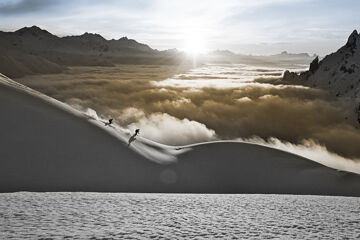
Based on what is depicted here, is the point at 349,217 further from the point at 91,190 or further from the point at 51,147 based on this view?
the point at 51,147

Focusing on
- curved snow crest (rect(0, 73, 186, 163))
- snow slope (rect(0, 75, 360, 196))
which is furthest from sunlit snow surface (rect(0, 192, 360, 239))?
curved snow crest (rect(0, 73, 186, 163))

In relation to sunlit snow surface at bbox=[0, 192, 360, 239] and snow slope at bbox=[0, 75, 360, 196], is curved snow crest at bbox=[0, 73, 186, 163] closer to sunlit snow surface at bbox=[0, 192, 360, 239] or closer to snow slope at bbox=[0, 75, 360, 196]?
snow slope at bbox=[0, 75, 360, 196]

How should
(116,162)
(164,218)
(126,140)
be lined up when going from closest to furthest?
(164,218) < (116,162) < (126,140)

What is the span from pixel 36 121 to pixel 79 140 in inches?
234

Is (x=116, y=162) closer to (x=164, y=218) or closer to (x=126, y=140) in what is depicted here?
(x=126, y=140)

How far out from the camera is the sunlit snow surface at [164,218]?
24.4 m

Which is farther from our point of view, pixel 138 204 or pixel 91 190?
pixel 91 190

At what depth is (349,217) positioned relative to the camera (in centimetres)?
3319

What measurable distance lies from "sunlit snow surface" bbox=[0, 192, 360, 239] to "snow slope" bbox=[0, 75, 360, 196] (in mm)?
9424

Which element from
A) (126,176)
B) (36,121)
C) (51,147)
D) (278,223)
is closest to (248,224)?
(278,223)

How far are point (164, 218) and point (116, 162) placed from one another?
24473 millimetres

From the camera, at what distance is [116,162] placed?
52094 millimetres

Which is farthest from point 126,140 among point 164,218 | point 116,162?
point 164,218

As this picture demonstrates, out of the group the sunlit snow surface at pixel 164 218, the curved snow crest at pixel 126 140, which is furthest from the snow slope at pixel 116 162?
the sunlit snow surface at pixel 164 218
